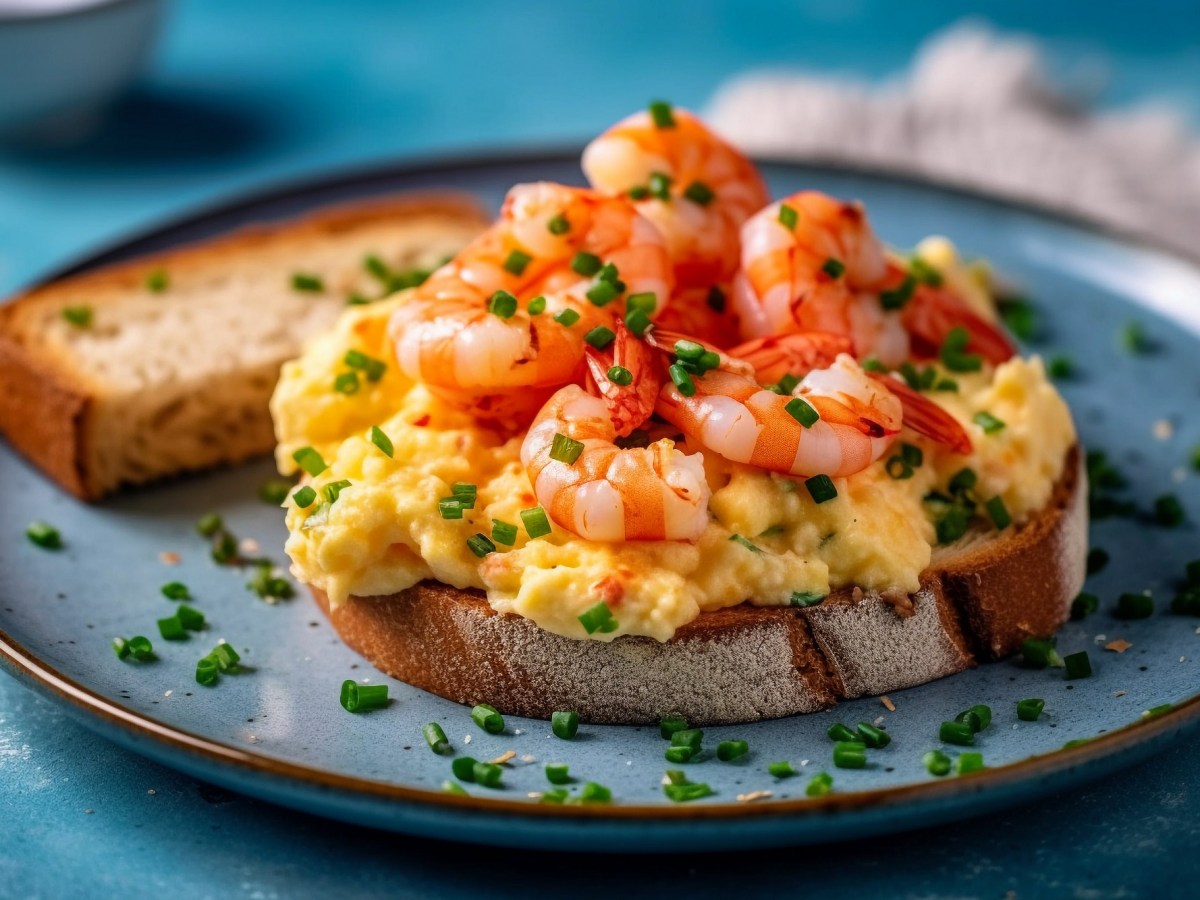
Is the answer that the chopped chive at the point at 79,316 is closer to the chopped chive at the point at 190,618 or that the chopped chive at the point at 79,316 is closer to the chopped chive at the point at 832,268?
the chopped chive at the point at 190,618

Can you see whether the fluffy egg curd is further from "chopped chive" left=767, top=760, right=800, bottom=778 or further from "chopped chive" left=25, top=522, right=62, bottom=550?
"chopped chive" left=25, top=522, right=62, bottom=550

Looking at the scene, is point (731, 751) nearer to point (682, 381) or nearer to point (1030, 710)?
point (1030, 710)

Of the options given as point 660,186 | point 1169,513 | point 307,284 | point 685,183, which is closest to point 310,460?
point 660,186

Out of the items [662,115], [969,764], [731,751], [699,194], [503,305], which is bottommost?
[731,751]

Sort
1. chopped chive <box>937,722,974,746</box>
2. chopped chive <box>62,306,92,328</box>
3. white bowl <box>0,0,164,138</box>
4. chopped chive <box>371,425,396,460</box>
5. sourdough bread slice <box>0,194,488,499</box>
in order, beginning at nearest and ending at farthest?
1. chopped chive <box>937,722,974,746</box>
2. chopped chive <box>371,425,396,460</box>
3. sourdough bread slice <box>0,194,488,499</box>
4. chopped chive <box>62,306,92,328</box>
5. white bowl <box>0,0,164,138</box>

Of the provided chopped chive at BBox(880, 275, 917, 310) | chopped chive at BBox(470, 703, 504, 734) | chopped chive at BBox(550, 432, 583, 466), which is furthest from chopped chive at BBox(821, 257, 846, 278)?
chopped chive at BBox(470, 703, 504, 734)

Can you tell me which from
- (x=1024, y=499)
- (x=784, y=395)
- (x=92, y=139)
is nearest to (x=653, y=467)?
(x=784, y=395)
